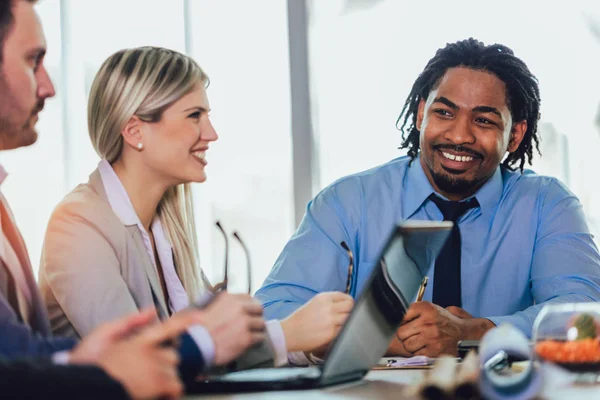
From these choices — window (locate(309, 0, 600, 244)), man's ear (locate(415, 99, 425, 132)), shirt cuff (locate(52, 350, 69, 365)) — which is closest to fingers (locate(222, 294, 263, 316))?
shirt cuff (locate(52, 350, 69, 365))

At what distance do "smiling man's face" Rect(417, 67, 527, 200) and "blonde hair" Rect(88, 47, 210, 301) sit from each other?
0.77 m

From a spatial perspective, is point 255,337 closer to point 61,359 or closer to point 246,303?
point 246,303

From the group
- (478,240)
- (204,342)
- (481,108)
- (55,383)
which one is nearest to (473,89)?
(481,108)

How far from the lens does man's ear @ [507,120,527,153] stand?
2.75 m

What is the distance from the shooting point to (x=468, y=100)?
8.50 feet

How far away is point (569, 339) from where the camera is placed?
1278 mm

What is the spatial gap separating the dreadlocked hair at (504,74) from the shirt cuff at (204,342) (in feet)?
5.55

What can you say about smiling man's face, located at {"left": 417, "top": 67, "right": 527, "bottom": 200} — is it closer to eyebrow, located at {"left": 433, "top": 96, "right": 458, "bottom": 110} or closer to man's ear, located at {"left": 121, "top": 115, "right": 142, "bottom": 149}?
eyebrow, located at {"left": 433, "top": 96, "right": 458, "bottom": 110}

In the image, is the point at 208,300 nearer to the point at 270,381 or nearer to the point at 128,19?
the point at 270,381

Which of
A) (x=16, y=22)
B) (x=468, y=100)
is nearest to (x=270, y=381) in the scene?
(x=16, y=22)

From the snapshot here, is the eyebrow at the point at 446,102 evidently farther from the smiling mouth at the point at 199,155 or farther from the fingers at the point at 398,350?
the fingers at the point at 398,350

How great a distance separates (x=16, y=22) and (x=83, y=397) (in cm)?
72

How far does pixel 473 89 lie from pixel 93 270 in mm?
1320

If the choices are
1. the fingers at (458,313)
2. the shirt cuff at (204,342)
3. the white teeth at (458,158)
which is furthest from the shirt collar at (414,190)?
the shirt cuff at (204,342)
